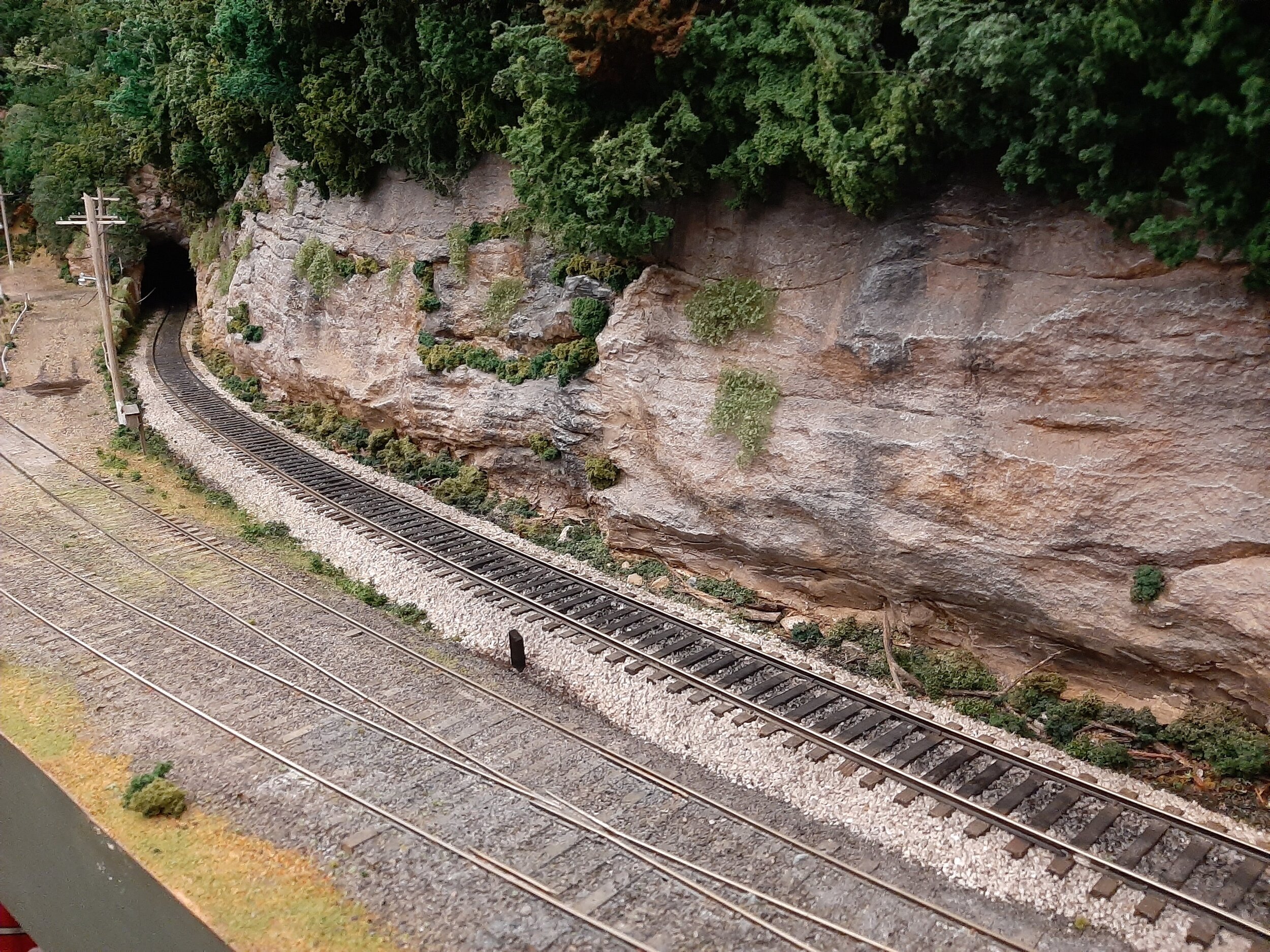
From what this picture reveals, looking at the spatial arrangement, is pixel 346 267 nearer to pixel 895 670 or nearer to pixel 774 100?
pixel 774 100

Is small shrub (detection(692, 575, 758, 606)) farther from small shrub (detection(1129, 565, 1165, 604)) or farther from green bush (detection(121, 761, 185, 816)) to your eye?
green bush (detection(121, 761, 185, 816))

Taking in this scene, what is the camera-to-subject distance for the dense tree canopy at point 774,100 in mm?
10125

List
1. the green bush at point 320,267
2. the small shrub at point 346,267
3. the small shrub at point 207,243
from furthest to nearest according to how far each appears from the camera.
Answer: the small shrub at point 207,243 < the green bush at point 320,267 < the small shrub at point 346,267

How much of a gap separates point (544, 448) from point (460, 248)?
597 centimetres

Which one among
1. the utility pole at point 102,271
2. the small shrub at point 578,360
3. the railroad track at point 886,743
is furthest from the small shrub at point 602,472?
the utility pole at point 102,271

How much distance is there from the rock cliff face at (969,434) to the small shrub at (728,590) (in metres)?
0.25

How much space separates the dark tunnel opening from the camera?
1618 inches

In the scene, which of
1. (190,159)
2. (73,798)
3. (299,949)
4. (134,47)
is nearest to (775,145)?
(299,949)

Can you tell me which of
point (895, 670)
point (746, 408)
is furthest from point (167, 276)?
point (895, 670)

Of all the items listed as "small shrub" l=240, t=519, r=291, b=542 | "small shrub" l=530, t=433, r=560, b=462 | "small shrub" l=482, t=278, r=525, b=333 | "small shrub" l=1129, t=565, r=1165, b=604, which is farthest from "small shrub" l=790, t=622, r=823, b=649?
"small shrub" l=240, t=519, r=291, b=542

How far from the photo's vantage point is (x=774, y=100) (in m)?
13.8

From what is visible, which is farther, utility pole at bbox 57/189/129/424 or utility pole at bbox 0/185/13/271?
utility pole at bbox 0/185/13/271

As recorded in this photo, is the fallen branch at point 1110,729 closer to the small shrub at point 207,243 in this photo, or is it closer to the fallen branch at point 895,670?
the fallen branch at point 895,670

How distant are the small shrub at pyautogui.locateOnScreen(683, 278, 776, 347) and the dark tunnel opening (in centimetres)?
3392
